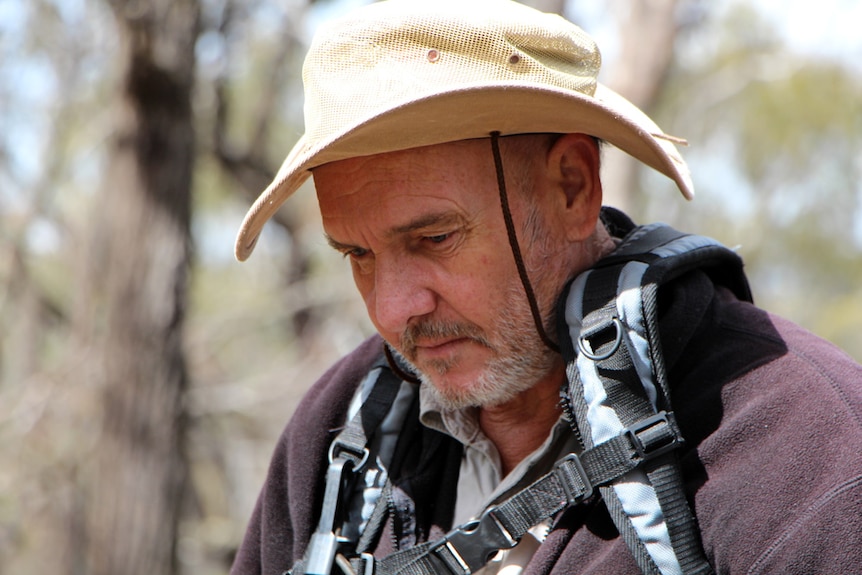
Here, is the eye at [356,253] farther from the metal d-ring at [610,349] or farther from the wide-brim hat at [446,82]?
the metal d-ring at [610,349]

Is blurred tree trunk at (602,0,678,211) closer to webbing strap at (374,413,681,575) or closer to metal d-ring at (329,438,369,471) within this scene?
metal d-ring at (329,438,369,471)

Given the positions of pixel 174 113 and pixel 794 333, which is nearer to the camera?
pixel 794 333

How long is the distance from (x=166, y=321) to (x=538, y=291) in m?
4.09

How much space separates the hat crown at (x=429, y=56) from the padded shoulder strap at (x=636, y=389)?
337 mm

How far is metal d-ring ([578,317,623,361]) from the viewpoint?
1.48m

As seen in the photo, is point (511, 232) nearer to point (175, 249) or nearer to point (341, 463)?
point (341, 463)

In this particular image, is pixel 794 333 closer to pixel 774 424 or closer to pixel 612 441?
pixel 774 424

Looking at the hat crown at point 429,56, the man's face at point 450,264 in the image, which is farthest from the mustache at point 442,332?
the hat crown at point 429,56

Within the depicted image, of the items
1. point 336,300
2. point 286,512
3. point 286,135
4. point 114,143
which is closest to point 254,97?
point 286,135

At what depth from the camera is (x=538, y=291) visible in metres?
1.75

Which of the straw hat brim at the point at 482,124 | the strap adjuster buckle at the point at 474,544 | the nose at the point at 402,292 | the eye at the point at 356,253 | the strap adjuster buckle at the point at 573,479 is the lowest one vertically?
the strap adjuster buckle at the point at 474,544

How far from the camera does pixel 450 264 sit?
1696 millimetres

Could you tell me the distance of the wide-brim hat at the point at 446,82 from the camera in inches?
62.2

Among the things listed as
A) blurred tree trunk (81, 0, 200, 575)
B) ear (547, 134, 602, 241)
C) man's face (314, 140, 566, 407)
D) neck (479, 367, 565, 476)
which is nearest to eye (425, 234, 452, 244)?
man's face (314, 140, 566, 407)
